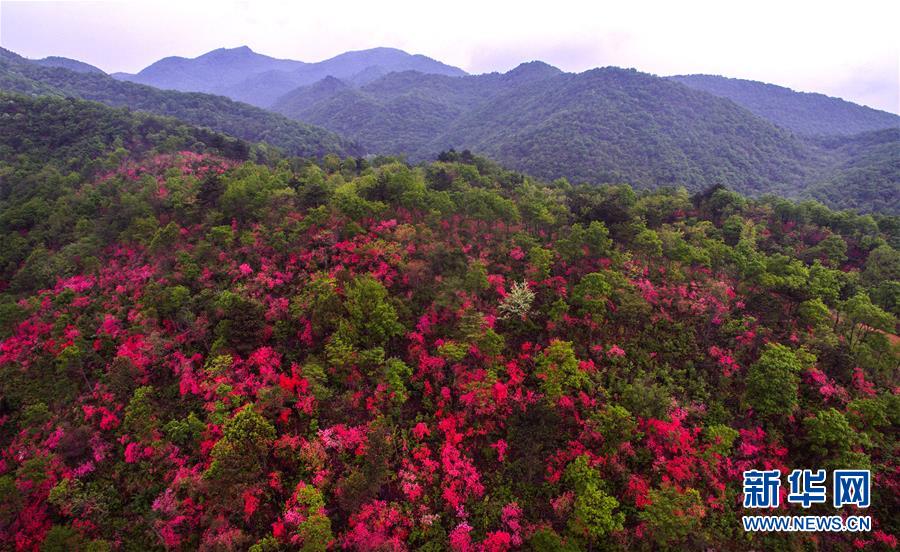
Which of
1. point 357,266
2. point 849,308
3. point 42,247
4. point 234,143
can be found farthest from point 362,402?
point 234,143

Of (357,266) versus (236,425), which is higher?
(357,266)

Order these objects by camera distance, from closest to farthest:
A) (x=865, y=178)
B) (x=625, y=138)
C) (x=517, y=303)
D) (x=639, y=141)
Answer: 1. (x=517, y=303)
2. (x=865, y=178)
3. (x=639, y=141)
4. (x=625, y=138)

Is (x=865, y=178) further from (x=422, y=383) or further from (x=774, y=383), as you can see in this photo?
(x=422, y=383)

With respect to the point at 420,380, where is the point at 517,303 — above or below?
above

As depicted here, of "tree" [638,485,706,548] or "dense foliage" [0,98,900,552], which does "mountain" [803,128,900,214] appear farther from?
"tree" [638,485,706,548]

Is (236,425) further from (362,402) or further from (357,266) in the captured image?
(357,266)
